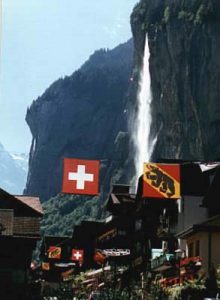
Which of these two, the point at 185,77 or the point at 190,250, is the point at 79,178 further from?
the point at 185,77

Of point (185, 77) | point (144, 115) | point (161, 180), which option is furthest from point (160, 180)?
point (144, 115)

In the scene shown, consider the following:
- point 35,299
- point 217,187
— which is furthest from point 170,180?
point 217,187

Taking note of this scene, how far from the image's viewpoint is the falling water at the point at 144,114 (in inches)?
5428

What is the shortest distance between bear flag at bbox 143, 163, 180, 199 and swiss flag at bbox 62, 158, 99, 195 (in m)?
1.96

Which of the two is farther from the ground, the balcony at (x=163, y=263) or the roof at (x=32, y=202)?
the roof at (x=32, y=202)

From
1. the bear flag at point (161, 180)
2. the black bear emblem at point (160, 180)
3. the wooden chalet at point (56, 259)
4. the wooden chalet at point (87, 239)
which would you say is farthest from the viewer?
the wooden chalet at point (56, 259)

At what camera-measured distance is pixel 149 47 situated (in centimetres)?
12469

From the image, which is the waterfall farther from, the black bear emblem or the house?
the black bear emblem

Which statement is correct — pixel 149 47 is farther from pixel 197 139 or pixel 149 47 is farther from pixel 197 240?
pixel 197 240

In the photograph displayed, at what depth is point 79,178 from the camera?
2550 centimetres

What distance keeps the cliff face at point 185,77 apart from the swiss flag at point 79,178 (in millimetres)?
71066

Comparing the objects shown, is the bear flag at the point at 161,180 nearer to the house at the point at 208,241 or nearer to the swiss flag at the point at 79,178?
the swiss flag at the point at 79,178

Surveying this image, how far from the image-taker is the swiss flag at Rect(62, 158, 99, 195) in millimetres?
25359

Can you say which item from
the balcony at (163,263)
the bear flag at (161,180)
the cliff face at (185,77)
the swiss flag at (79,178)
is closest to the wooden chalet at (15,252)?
the balcony at (163,263)
